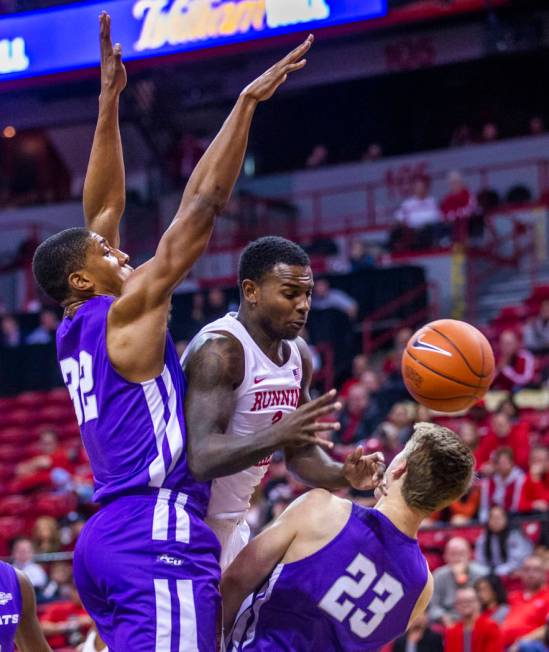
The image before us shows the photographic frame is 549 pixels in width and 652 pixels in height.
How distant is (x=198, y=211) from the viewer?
3855mm

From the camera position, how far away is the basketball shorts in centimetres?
426

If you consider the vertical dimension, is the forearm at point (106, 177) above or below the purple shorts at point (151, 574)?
above

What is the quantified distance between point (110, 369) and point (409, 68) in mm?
15501

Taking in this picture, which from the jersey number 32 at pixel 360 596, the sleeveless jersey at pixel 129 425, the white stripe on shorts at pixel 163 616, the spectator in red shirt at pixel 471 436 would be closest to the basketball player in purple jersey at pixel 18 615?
the sleeveless jersey at pixel 129 425

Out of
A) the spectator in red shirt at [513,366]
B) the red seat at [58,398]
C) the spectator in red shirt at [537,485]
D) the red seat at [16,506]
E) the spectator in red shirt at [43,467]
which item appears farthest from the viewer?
the red seat at [58,398]

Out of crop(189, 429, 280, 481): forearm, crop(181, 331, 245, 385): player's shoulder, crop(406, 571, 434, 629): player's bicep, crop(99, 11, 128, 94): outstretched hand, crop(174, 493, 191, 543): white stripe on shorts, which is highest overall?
crop(99, 11, 128, 94): outstretched hand

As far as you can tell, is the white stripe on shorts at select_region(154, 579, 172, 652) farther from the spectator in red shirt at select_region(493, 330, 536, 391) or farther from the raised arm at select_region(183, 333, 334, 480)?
the spectator in red shirt at select_region(493, 330, 536, 391)

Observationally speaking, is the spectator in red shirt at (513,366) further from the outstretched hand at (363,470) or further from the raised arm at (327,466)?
the outstretched hand at (363,470)

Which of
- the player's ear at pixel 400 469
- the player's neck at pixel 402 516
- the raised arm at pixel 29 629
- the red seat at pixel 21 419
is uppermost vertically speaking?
→ the player's ear at pixel 400 469

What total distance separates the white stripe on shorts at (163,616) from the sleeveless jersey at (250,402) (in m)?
0.53

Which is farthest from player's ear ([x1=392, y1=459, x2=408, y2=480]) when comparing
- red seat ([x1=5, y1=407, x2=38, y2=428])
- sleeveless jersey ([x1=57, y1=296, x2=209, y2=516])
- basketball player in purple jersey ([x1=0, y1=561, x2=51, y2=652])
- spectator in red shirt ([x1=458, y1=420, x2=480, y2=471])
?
red seat ([x1=5, y1=407, x2=38, y2=428])

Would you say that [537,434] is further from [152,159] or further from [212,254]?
[152,159]

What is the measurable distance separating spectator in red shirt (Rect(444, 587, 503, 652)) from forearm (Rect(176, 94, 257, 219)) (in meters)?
4.76

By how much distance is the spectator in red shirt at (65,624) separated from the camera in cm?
887
